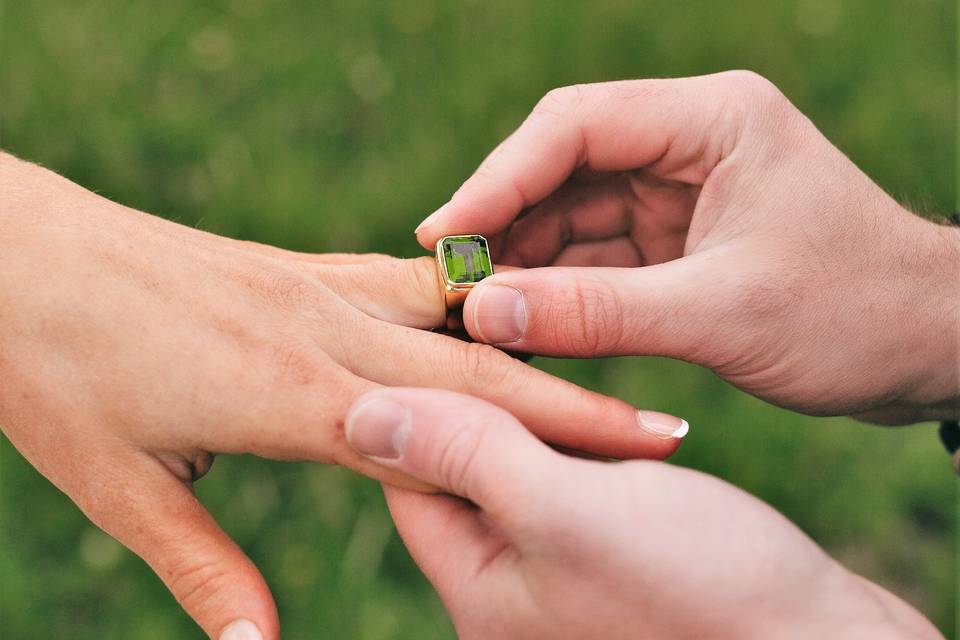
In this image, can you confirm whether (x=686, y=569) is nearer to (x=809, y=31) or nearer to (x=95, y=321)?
(x=95, y=321)

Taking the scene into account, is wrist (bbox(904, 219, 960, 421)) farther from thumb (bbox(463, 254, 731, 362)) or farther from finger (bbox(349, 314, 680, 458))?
finger (bbox(349, 314, 680, 458))

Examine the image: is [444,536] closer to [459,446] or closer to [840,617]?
[459,446]

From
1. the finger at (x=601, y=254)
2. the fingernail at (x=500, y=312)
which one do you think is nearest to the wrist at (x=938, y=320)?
the finger at (x=601, y=254)

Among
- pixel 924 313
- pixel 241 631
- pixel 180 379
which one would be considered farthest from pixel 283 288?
pixel 924 313

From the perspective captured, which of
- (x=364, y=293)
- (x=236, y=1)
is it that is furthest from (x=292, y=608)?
(x=236, y=1)

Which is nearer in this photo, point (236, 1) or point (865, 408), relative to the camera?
point (865, 408)

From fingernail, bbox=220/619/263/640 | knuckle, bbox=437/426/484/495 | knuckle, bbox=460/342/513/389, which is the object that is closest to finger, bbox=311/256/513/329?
knuckle, bbox=460/342/513/389
